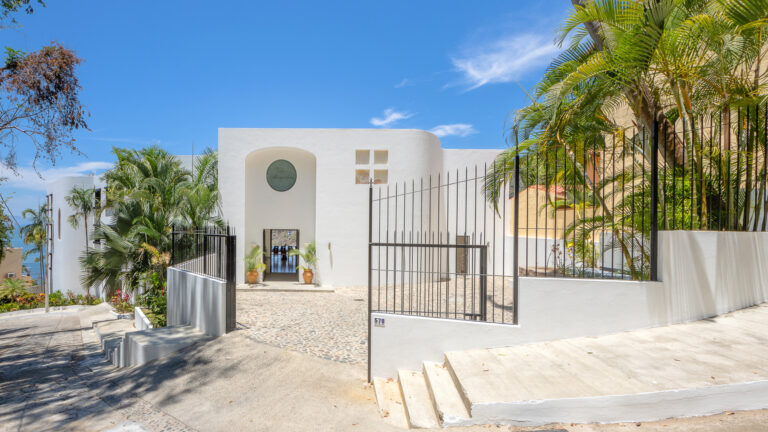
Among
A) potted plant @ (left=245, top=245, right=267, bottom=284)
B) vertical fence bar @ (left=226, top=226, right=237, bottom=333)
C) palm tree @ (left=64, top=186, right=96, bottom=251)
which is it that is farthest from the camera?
palm tree @ (left=64, top=186, right=96, bottom=251)

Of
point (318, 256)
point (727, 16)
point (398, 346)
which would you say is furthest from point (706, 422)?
point (318, 256)

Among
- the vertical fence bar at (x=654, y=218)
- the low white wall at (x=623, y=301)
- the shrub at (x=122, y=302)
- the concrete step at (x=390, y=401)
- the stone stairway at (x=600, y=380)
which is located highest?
the vertical fence bar at (x=654, y=218)

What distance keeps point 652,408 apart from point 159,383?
644cm

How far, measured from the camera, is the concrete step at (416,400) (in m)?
3.89

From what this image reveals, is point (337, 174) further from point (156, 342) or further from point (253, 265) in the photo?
point (156, 342)

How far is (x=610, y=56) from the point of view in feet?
16.6

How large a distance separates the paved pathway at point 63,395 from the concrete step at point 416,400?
263 cm

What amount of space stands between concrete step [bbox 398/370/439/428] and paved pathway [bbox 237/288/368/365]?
5.10ft

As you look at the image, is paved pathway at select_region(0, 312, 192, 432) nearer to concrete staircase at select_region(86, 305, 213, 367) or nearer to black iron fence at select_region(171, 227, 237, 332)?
concrete staircase at select_region(86, 305, 213, 367)

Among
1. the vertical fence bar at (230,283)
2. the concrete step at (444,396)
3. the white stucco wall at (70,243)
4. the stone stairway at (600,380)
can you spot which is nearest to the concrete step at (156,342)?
the vertical fence bar at (230,283)

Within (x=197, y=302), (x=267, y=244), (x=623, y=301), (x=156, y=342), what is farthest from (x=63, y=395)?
(x=267, y=244)

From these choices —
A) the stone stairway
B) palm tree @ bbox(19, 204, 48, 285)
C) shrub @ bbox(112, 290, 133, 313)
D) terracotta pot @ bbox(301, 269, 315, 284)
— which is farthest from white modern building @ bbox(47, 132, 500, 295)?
palm tree @ bbox(19, 204, 48, 285)

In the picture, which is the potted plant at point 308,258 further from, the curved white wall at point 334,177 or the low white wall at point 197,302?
the low white wall at point 197,302

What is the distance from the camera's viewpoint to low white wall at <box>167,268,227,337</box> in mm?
7578
